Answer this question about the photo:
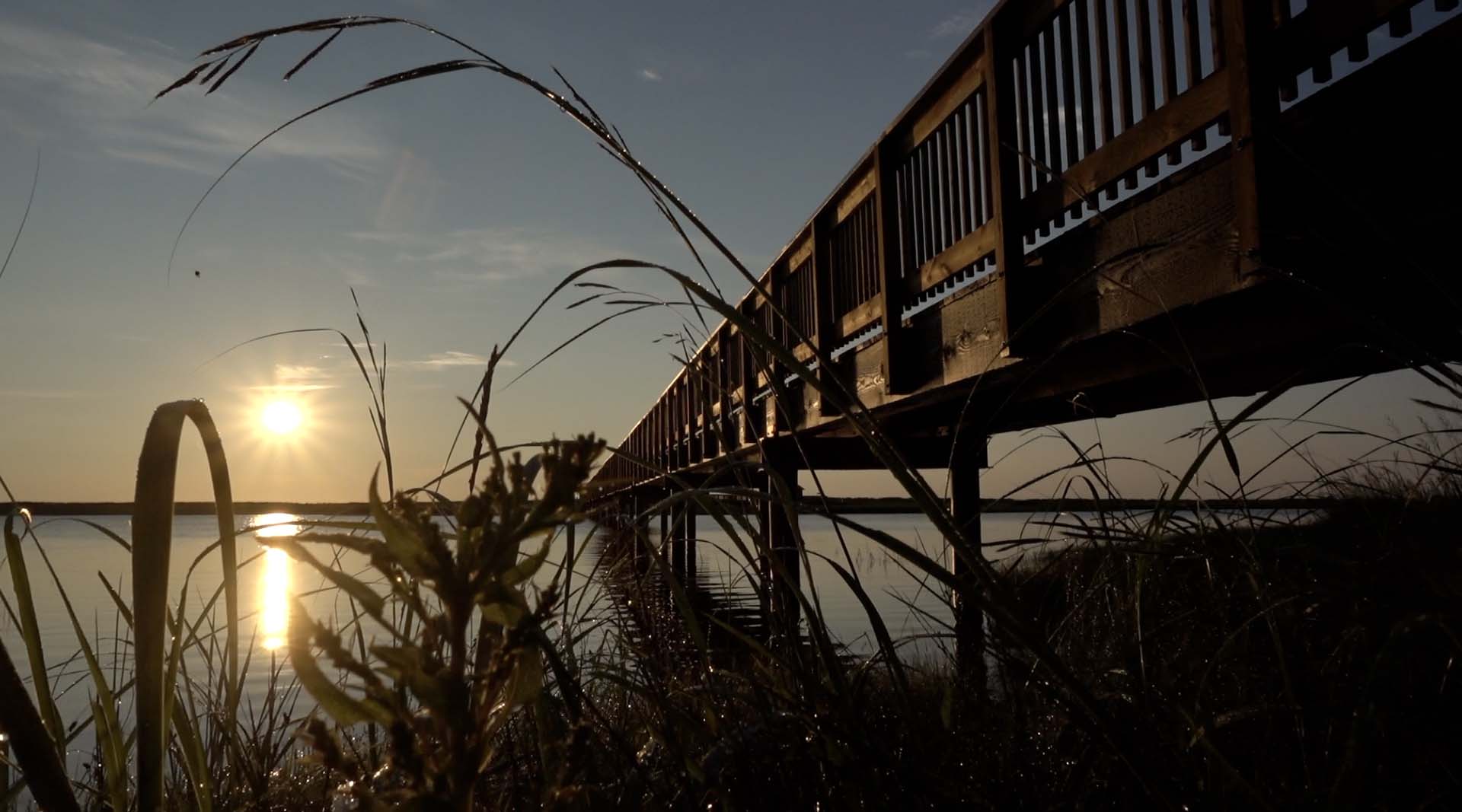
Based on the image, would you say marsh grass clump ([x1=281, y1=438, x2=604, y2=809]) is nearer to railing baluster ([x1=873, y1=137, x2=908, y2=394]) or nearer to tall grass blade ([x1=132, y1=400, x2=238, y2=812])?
tall grass blade ([x1=132, y1=400, x2=238, y2=812])

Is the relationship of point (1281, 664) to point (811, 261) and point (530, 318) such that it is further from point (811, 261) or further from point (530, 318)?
point (811, 261)

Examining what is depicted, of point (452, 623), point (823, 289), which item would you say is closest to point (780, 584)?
point (452, 623)

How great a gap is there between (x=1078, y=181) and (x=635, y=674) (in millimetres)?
2846

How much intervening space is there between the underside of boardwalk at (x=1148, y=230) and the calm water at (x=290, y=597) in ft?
1.08

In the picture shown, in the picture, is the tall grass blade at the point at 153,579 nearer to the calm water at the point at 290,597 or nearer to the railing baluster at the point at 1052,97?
the calm water at the point at 290,597

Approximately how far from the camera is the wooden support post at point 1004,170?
4039mm

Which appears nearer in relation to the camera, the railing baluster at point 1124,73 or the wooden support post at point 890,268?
the railing baluster at point 1124,73

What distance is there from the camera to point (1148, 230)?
329cm

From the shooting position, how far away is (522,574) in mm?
499

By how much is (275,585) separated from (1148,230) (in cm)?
2008

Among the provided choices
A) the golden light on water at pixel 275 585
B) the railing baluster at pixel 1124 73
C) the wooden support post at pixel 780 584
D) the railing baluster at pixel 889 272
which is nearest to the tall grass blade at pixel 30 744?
the golden light on water at pixel 275 585

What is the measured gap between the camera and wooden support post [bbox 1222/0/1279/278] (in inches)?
104

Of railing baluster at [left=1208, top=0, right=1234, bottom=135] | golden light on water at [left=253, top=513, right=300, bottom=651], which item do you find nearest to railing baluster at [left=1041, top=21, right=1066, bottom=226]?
railing baluster at [left=1208, top=0, right=1234, bottom=135]

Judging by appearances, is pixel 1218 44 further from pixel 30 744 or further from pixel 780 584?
pixel 30 744
